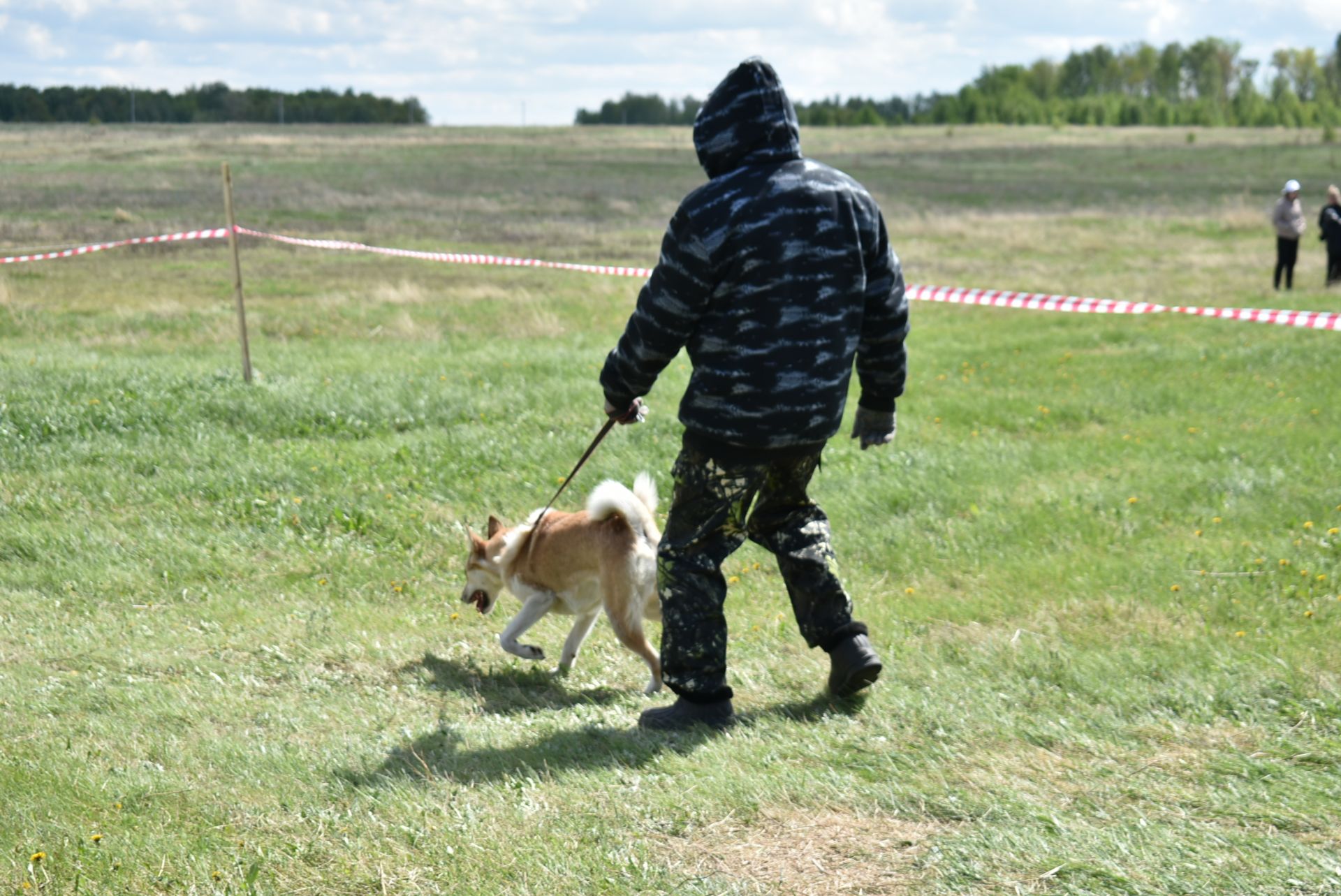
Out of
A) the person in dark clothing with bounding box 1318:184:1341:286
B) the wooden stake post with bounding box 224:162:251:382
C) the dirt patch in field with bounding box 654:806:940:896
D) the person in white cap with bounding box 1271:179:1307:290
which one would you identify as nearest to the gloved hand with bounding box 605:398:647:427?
the dirt patch in field with bounding box 654:806:940:896

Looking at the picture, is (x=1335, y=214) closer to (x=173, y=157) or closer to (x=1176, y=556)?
(x=1176, y=556)

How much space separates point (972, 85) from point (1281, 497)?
152980 millimetres

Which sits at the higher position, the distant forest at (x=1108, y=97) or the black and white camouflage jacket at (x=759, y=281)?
the distant forest at (x=1108, y=97)

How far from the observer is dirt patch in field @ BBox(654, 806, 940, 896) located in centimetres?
313

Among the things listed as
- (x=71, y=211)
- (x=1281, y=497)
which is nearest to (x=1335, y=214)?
(x=1281, y=497)

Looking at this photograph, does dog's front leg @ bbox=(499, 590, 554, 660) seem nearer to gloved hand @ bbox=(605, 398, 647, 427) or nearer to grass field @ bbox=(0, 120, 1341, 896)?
grass field @ bbox=(0, 120, 1341, 896)

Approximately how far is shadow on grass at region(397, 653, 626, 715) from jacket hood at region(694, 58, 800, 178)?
2403 mm

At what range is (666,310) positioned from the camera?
4.04 metres

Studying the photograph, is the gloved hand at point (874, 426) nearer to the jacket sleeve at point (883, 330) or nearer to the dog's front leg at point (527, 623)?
the jacket sleeve at point (883, 330)

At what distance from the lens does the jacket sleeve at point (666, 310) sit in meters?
3.96

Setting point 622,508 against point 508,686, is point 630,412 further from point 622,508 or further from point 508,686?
point 508,686

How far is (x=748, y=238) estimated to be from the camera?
3938 mm

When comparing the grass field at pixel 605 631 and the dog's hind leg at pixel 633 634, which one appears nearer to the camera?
the grass field at pixel 605 631

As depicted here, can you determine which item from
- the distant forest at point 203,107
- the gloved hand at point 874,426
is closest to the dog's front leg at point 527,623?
the gloved hand at point 874,426
